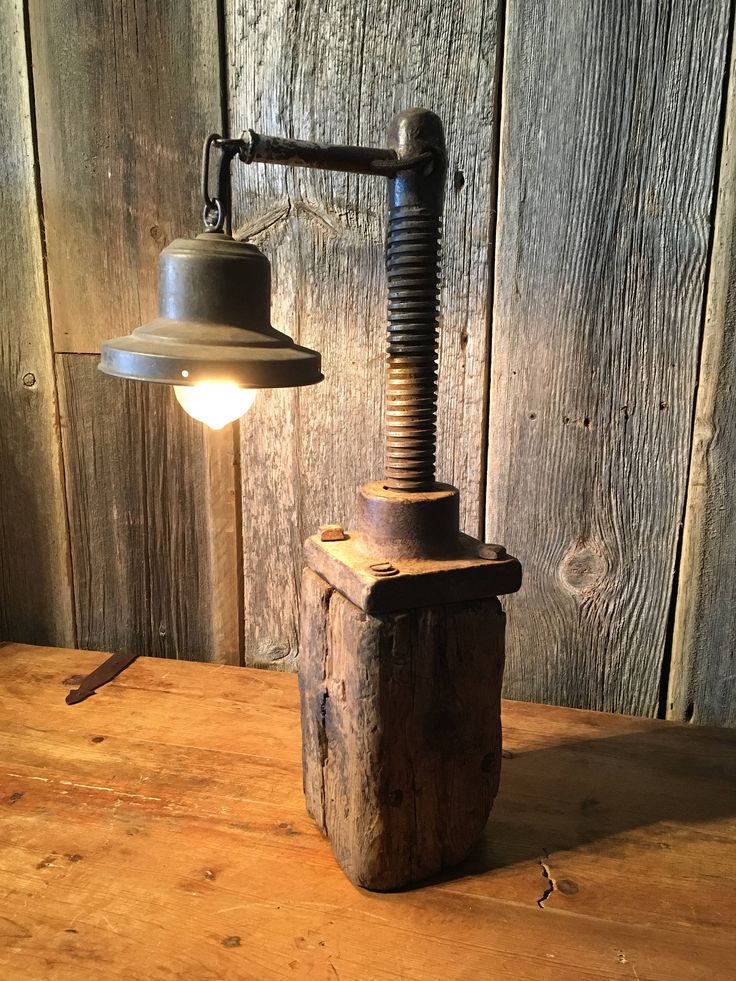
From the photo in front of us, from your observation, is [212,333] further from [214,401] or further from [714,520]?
[714,520]

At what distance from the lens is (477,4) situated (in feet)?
3.22

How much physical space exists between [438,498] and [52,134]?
0.89 meters

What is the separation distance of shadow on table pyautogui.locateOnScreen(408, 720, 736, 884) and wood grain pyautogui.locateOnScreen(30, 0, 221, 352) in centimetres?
89

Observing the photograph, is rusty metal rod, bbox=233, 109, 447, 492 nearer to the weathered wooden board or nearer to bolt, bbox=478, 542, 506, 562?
bolt, bbox=478, 542, 506, 562

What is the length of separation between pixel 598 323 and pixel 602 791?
614 mm

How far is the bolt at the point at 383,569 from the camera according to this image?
2.33 ft

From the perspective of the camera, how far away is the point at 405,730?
→ 0.74m

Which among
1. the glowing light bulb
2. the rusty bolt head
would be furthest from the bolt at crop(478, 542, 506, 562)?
the glowing light bulb

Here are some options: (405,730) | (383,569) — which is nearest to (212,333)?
(383,569)

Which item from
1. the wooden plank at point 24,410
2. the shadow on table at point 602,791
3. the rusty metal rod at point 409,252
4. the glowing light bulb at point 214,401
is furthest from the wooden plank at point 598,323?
the wooden plank at point 24,410

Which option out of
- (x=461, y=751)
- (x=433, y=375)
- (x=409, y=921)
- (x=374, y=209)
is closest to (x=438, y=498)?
(x=433, y=375)

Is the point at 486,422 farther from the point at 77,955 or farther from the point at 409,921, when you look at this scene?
the point at 77,955

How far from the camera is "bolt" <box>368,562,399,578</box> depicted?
0.71 metres

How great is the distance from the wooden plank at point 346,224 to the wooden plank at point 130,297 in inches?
3.0
